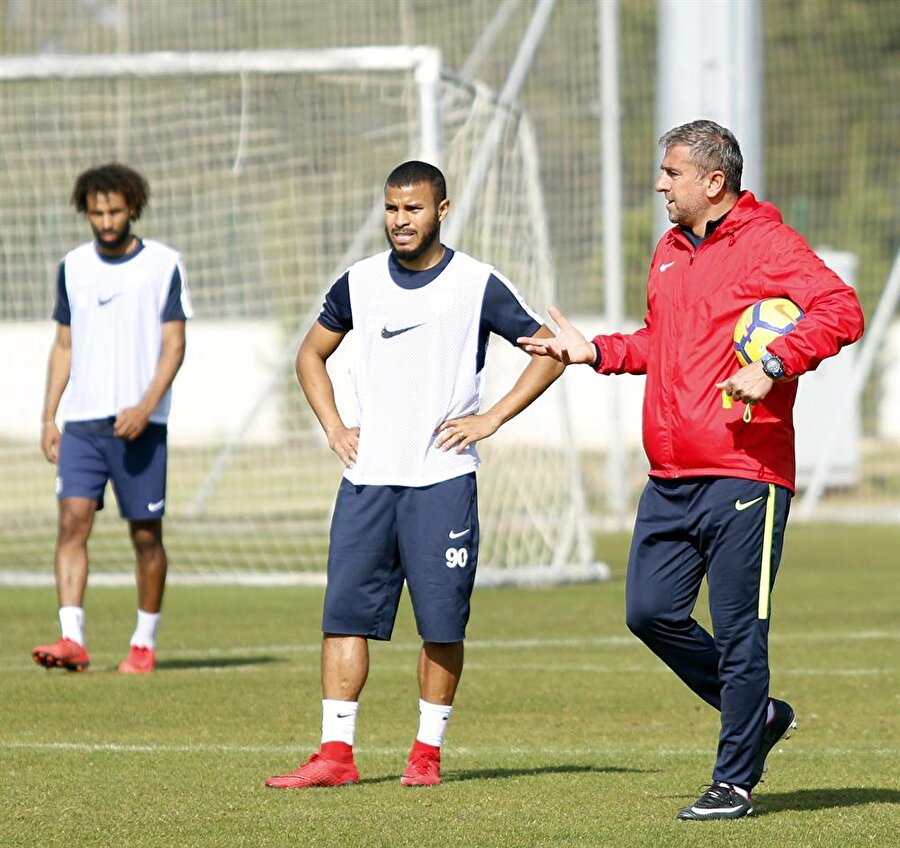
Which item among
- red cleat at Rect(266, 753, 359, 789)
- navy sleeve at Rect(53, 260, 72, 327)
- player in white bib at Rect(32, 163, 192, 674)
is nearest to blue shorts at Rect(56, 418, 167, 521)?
player in white bib at Rect(32, 163, 192, 674)

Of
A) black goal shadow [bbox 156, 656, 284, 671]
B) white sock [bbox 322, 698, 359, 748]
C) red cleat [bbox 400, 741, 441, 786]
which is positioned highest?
white sock [bbox 322, 698, 359, 748]

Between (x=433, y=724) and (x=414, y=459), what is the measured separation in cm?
93

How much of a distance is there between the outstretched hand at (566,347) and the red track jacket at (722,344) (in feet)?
0.79

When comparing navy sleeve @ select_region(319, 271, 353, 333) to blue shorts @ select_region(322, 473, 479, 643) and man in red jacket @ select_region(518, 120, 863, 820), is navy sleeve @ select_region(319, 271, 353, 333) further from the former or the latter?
man in red jacket @ select_region(518, 120, 863, 820)

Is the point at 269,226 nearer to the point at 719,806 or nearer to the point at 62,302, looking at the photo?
the point at 62,302

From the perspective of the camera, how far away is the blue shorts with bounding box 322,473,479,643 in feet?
23.6

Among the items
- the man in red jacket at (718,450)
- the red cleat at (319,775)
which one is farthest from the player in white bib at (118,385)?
the man in red jacket at (718,450)

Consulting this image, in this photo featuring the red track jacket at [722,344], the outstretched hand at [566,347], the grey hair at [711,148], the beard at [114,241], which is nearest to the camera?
the red track jacket at [722,344]

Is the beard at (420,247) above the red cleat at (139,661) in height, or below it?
above

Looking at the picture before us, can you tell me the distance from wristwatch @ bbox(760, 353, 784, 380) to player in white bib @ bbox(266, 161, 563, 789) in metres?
1.25

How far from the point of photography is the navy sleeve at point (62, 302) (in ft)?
34.5

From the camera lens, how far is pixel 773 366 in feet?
20.4

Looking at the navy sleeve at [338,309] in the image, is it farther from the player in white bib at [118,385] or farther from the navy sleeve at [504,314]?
the player in white bib at [118,385]

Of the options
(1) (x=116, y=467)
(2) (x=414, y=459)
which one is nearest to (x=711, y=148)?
(2) (x=414, y=459)
